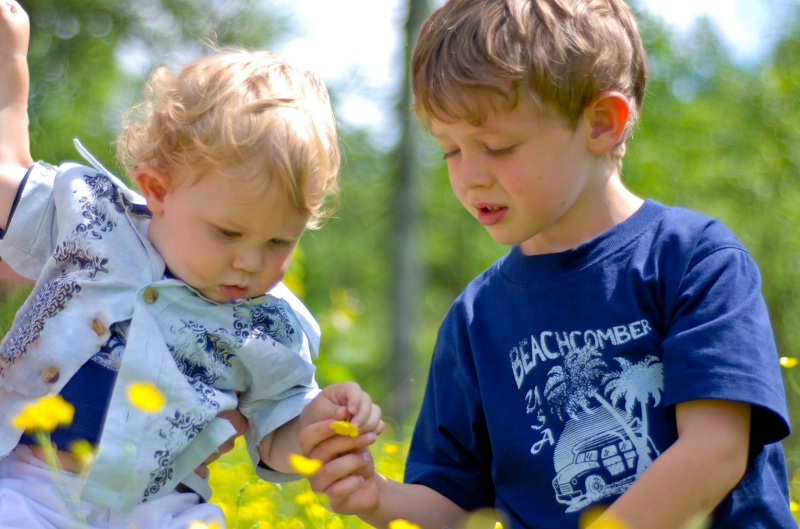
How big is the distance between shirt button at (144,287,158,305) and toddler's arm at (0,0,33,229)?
1.00 feet

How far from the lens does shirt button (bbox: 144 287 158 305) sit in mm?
1847

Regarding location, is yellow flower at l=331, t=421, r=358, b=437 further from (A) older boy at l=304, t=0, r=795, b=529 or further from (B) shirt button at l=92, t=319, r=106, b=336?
(B) shirt button at l=92, t=319, r=106, b=336

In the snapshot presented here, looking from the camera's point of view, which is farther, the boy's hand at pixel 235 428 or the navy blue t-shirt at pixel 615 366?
the boy's hand at pixel 235 428

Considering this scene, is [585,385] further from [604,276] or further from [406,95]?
[406,95]

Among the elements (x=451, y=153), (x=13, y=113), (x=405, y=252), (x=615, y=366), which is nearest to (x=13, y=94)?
(x=13, y=113)

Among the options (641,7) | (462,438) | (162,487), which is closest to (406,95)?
(641,7)

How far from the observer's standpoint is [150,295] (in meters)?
1.85

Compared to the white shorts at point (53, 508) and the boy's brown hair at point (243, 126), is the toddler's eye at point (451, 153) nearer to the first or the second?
the boy's brown hair at point (243, 126)

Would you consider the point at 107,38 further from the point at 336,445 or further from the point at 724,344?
the point at 724,344

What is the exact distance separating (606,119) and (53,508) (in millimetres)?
1261

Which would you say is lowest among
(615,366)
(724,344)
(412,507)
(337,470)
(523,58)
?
(412,507)

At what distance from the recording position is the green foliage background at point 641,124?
6.38 meters

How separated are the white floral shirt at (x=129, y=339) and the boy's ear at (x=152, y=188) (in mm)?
54

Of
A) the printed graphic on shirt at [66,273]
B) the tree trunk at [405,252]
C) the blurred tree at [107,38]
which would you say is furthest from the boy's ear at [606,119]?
the blurred tree at [107,38]
